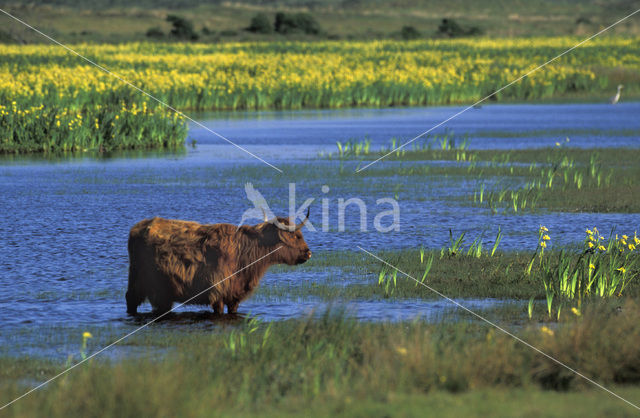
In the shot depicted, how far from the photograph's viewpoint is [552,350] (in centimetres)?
787

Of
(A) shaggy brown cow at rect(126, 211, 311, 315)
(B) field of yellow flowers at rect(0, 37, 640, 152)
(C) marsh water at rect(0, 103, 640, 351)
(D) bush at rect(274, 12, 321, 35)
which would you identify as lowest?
(C) marsh water at rect(0, 103, 640, 351)

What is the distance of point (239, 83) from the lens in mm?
42219

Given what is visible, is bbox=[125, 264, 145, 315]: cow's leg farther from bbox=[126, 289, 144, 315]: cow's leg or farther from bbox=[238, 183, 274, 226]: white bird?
bbox=[238, 183, 274, 226]: white bird

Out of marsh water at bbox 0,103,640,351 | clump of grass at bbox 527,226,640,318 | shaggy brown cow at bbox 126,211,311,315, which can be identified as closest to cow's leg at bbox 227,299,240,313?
shaggy brown cow at bbox 126,211,311,315

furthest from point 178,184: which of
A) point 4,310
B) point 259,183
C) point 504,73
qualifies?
point 504,73

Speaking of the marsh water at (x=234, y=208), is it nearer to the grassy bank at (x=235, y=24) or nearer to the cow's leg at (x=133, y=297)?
the cow's leg at (x=133, y=297)

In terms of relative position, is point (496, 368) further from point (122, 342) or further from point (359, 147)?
point (359, 147)

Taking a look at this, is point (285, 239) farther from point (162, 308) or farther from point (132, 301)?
point (132, 301)

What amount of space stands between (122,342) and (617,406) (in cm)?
443

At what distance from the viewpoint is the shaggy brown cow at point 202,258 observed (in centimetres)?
974

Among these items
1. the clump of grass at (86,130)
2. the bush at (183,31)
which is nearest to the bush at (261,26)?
the bush at (183,31)

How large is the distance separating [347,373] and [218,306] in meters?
2.75

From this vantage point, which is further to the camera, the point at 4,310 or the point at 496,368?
the point at 4,310

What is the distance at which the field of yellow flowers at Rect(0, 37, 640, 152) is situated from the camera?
88.7 feet
